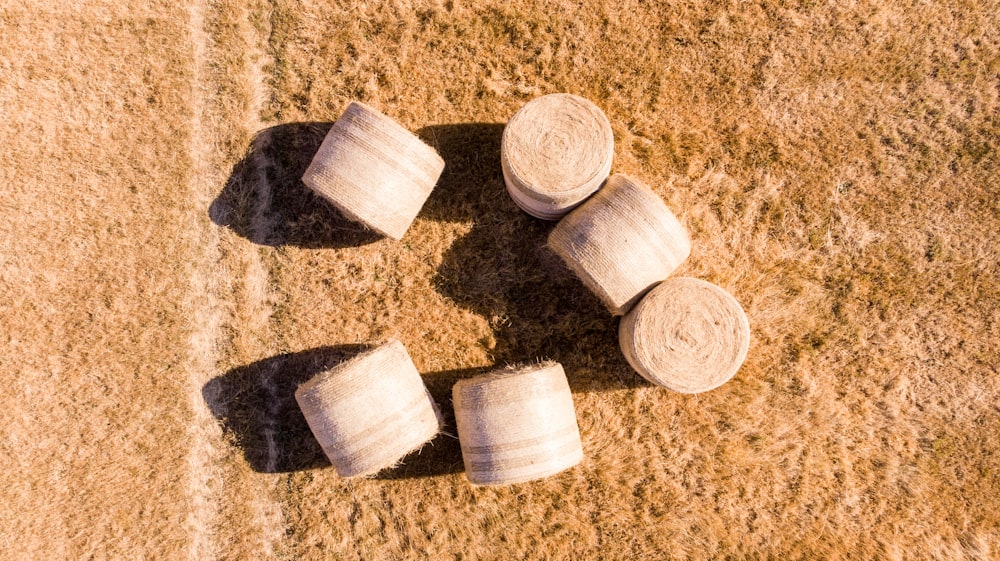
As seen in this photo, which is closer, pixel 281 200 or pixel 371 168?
pixel 371 168

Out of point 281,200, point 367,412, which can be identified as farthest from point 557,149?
point 281,200

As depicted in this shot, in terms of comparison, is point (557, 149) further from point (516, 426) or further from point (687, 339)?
point (516, 426)

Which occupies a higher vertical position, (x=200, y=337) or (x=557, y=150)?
(x=557, y=150)

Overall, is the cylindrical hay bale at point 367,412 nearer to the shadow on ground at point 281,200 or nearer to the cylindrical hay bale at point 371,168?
the cylindrical hay bale at point 371,168

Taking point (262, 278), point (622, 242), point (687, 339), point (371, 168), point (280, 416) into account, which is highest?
point (371, 168)

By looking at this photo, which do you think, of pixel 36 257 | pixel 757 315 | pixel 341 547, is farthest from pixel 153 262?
pixel 757 315

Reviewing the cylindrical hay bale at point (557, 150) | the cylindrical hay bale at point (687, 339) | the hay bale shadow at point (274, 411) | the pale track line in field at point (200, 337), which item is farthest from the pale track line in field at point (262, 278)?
the cylindrical hay bale at point (687, 339)

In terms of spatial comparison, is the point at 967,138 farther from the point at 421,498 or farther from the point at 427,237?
the point at 421,498

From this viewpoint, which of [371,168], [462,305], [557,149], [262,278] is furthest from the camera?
[262,278]
